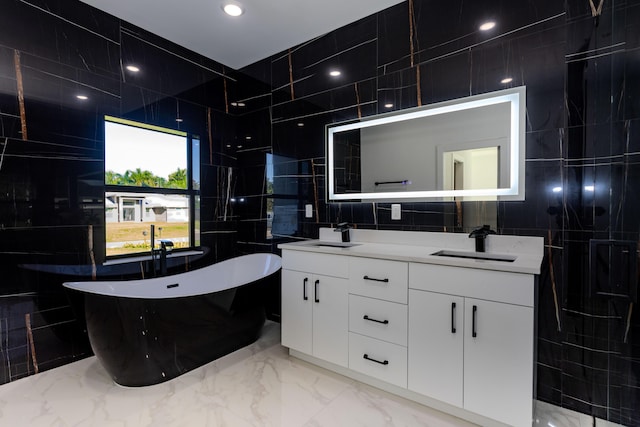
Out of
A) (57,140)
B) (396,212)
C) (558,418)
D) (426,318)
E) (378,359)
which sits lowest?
(558,418)

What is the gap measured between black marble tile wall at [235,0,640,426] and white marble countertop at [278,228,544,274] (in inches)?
2.4

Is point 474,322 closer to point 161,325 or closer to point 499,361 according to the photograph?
point 499,361

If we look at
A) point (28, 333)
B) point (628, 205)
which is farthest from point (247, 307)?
point (628, 205)

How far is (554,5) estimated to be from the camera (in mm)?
1860

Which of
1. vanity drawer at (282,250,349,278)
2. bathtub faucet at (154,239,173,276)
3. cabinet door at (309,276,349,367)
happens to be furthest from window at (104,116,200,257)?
cabinet door at (309,276,349,367)

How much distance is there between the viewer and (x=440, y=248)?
2.22 m

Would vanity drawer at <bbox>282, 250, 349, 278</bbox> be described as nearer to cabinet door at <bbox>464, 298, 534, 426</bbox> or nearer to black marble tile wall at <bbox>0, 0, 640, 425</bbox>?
black marble tile wall at <bbox>0, 0, 640, 425</bbox>

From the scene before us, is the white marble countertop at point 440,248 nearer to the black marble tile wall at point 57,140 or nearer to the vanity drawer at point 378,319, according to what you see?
the vanity drawer at point 378,319

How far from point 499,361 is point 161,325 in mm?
1948

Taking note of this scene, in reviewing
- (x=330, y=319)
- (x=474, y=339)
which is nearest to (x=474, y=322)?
(x=474, y=339)

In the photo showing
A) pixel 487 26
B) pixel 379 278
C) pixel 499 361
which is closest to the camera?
pixel 499 361

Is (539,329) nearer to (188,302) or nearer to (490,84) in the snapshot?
(490,84)

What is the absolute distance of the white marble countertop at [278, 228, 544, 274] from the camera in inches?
64.4

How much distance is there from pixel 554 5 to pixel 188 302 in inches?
114
